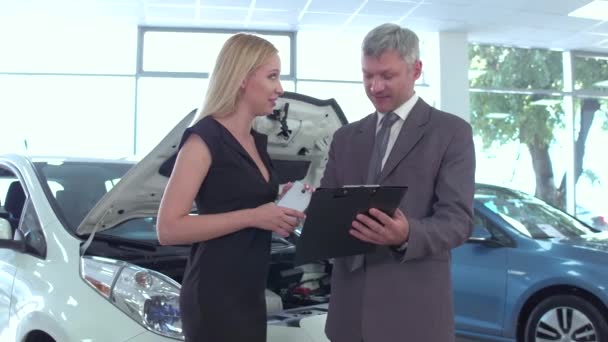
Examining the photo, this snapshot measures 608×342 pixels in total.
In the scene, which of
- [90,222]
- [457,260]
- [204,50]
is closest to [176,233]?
[90,222]

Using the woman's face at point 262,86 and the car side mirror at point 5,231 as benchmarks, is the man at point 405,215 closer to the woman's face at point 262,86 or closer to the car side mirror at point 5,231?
the woman's face at point 262,86

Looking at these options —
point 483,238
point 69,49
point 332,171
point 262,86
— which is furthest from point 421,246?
point 69,49

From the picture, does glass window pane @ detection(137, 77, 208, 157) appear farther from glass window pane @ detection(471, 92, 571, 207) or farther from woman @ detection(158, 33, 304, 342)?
woman @ detection(158, 33, 304, 342)

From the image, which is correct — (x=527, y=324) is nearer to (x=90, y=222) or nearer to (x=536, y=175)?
(x=90, y=222)

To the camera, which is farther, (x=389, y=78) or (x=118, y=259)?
(x=118, y=259)

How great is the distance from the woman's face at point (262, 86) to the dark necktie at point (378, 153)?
0.96ft

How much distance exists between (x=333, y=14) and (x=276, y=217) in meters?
6.96

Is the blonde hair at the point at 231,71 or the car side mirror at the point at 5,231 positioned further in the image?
the car side mirror at the point at 5,231

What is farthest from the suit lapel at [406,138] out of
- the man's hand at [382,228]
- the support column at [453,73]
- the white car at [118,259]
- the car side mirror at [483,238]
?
the support column at [453,73]

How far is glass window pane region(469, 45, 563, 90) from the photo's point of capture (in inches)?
389

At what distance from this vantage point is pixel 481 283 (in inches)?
168

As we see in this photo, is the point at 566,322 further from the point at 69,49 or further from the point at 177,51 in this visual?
the point at 69,49

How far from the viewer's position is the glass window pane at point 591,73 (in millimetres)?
10523

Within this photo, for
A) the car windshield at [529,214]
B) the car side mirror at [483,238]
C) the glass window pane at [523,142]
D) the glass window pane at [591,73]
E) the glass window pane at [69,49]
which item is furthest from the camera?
the glass window pane at [591,73]
